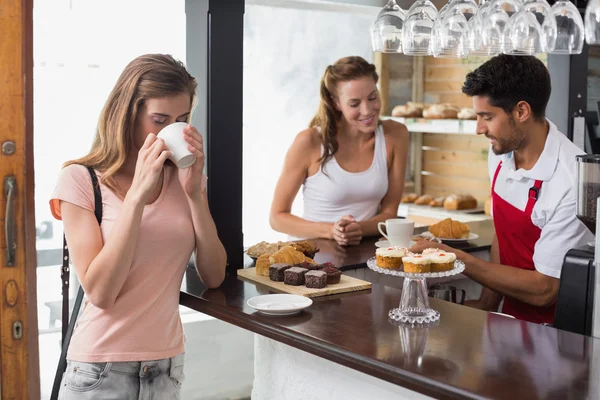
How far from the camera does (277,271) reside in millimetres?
2750

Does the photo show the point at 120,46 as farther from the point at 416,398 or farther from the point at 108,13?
the point at 416,398

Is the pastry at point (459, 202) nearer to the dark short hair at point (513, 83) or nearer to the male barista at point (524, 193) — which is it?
the male barista at point (524, 193)

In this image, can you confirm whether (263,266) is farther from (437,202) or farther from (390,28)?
(437,202)

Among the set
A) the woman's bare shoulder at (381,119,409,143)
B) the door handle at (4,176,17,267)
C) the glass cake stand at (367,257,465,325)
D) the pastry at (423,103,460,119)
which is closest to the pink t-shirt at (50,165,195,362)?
the glass cake stand at (367,257,465,325)

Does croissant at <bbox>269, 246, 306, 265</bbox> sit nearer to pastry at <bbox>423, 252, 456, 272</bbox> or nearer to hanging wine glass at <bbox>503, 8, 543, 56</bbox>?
pastry at <bbox>423, 252, 456, 272</bbox>

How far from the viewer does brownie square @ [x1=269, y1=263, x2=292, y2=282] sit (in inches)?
108

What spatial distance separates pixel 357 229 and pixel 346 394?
4.40ft

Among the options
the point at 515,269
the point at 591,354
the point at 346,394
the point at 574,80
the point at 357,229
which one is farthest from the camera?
the point at 574,80

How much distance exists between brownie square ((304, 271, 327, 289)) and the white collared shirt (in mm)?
872

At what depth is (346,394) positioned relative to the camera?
227 centimetres

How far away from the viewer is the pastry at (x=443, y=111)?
5.69m

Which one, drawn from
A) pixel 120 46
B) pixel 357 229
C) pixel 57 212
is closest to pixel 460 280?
pixel 357 229

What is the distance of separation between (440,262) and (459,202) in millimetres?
3611

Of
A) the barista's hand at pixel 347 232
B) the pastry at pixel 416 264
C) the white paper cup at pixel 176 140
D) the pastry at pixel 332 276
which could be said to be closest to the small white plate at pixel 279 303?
the pastry at pixel 332 276
